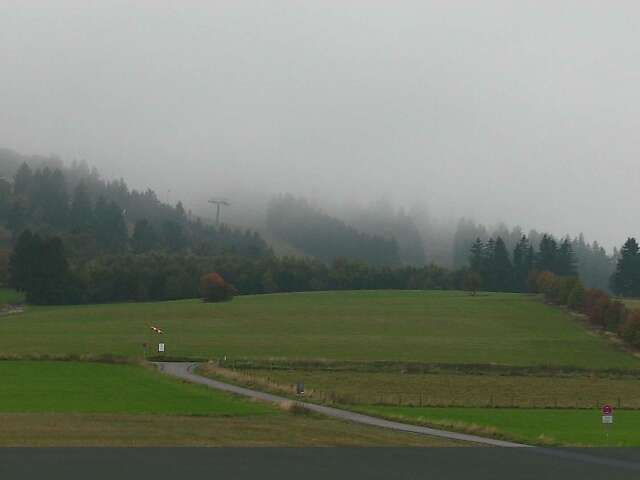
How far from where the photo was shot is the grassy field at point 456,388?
49781 mm

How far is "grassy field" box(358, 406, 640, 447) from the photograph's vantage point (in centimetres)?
3353

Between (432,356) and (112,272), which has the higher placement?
(112,272)

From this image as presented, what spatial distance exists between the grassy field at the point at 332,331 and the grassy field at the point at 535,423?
3086 centimetres

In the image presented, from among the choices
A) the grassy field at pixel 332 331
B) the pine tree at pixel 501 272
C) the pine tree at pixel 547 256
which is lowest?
the grassy field at pixel 332 331

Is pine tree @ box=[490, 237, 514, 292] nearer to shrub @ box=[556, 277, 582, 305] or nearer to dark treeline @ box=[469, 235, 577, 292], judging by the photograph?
dark treeline @ box=[469, 235, 577, 292]

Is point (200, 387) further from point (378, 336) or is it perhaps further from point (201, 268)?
point (201, 268)

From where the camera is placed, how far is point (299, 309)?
122 metres

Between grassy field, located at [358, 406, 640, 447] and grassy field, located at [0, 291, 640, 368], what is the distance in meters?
30.9

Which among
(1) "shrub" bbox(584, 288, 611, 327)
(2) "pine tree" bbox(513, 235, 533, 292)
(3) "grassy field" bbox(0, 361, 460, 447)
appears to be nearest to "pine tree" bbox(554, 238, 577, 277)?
(2) "pine tree" bbox(513, 235, 533, 292)

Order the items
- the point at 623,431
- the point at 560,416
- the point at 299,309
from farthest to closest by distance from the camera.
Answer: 1. the point at 299,309
2. the point at 560,416
3. the point at 623,431

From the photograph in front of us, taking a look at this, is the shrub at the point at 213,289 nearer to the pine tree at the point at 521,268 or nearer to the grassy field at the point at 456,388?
the grassy field at the point at 456,388

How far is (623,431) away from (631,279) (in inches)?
5511

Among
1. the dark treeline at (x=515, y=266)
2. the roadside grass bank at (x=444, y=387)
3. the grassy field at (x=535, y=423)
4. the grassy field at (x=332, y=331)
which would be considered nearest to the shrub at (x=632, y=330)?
the grassy field at (x=332, y=331)

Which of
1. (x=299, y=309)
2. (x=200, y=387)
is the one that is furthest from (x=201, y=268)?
(x=200, y=387)
